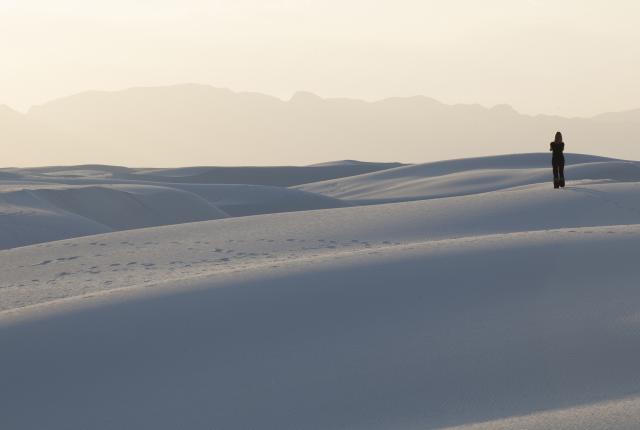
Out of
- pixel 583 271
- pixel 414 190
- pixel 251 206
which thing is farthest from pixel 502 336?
pixel 414 190

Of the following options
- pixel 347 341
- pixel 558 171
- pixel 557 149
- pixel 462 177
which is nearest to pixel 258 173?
pixel 462 177

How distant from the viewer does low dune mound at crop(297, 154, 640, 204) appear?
84.6 ft

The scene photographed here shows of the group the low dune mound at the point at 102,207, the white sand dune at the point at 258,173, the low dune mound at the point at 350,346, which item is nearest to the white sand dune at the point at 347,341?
the low dune mound at the point at 350,346

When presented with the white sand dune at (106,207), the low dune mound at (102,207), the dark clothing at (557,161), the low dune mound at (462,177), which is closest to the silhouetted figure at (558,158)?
the dark clothing at (557,161)

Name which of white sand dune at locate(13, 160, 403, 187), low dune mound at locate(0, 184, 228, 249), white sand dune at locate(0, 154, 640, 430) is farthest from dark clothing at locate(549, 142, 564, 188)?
white sand dune at locate(13, 160, 403, 187)

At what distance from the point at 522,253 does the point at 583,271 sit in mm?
743

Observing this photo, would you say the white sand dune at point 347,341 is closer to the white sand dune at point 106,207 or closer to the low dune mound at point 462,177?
the white sand dune at point 106,207

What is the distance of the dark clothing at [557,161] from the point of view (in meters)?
11.2

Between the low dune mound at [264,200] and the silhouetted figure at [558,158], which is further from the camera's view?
the low dune mound at [264,200]

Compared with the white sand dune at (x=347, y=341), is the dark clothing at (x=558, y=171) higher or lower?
higher

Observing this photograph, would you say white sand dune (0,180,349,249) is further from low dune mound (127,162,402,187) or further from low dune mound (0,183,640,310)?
low dune mound (127,162,402,187)

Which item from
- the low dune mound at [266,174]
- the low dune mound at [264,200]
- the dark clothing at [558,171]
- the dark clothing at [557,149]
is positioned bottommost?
the low dune mound at [264,200]

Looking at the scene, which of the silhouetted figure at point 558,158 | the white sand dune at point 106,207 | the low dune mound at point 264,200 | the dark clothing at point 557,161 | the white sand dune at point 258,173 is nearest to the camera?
the silhouetted figure at point 558,158

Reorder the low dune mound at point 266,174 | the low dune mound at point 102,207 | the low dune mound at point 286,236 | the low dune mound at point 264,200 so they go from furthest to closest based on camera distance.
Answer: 1. the low dune mound at point 266,174
2. the low dune mound at point 264,200
3. the low dune mound at point 102,207
4. the low dune mound at point 286,236
